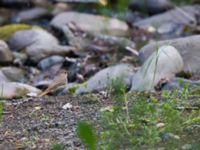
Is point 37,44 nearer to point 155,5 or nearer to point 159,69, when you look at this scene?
point 155,5

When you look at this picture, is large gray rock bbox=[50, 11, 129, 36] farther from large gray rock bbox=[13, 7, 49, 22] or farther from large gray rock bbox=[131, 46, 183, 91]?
large gray rock bbox=[131, 46, 183, 91]

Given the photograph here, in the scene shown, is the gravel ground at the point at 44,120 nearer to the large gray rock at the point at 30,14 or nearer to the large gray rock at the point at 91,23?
the large gray rock at the point at 91,23

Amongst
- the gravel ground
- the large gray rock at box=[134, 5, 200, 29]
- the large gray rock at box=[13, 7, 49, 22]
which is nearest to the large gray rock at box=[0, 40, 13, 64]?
the large gray rock at box=[13, 7, 49, 22]

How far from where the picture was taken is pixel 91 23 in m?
10.1

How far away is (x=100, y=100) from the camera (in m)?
4.62

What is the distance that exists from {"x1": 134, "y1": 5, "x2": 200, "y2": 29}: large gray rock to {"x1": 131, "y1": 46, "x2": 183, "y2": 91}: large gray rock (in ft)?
15.2

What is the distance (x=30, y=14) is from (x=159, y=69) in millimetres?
6044

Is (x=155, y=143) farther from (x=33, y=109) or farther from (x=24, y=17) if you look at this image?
(x=24, y=17)

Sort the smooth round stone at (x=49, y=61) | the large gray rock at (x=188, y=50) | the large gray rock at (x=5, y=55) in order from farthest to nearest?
1. the large gray rock at (x=5, y=55)
2. the smooth round stone at (x=49, y=61)
3. the large gray rock at (x=188, y=50)

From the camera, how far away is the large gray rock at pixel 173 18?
10352mm

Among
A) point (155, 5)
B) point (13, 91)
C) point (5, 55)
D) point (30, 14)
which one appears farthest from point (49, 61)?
point (155, 5)

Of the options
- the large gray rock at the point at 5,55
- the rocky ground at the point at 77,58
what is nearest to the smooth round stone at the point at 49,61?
the rocky ground at the point at 77,58

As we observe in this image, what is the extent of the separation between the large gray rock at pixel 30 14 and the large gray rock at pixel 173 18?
159 centimetres

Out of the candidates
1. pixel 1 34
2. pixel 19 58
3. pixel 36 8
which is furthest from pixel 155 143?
pixel 36 8
